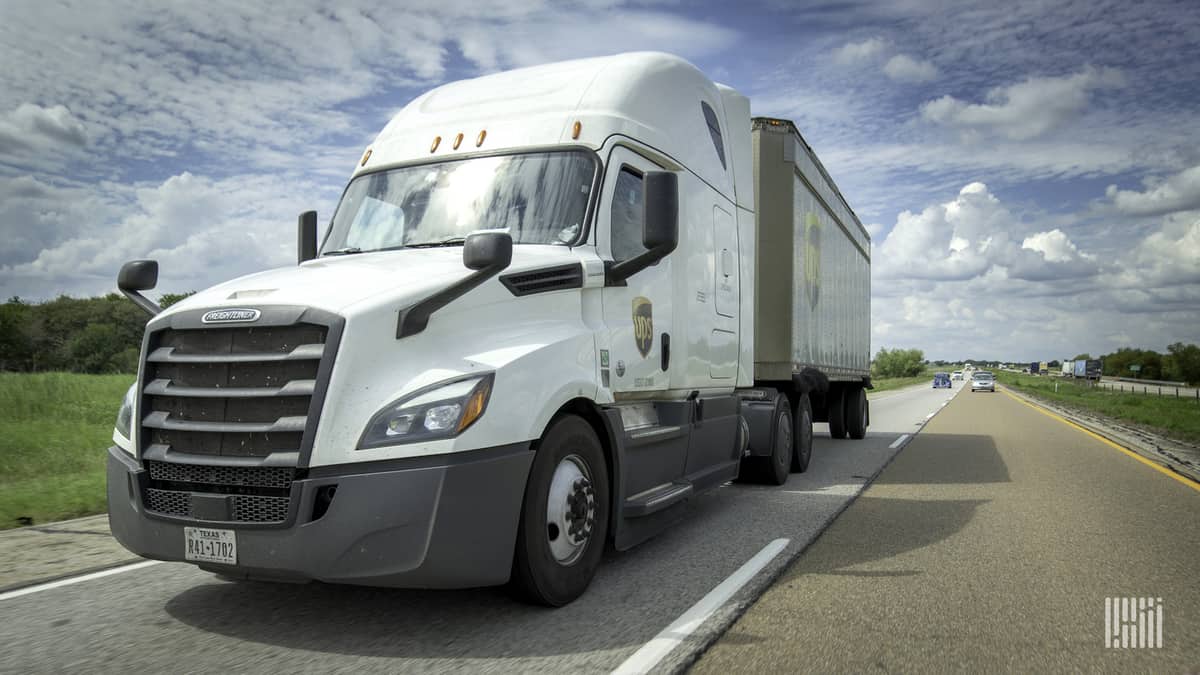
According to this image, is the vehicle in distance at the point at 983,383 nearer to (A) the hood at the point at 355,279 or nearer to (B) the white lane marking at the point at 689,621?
(B) the white lane marking at the point at 689,621

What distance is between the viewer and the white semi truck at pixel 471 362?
13.0ft

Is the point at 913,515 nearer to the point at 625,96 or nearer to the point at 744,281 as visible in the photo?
the point at 744,281

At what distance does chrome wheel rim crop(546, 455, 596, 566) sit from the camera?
471 cm

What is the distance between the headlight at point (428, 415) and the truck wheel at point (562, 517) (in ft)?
1.96

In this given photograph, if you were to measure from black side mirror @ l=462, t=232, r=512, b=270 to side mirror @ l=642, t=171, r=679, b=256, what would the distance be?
4.14ft

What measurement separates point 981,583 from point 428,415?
3.59 meters

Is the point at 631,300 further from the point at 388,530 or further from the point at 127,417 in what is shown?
the point at 127,417

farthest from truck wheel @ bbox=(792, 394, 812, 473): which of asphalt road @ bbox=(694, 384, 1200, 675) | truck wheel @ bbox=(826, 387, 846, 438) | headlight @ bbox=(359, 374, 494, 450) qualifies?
headlight @ bbox=(359, 374, 494, 450)

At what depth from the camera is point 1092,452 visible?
14.5 meters

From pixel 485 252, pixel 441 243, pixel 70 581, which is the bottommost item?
pixel 70 581

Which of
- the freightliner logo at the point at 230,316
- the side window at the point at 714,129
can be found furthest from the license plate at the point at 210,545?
the side window at the point at 714,129

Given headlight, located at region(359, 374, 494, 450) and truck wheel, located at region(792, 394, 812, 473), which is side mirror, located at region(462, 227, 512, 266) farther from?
truck wheel, located at region(792, 394, 812, 473)

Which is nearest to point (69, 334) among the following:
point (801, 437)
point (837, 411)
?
point (837, 411)

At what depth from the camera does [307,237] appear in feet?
21.4
